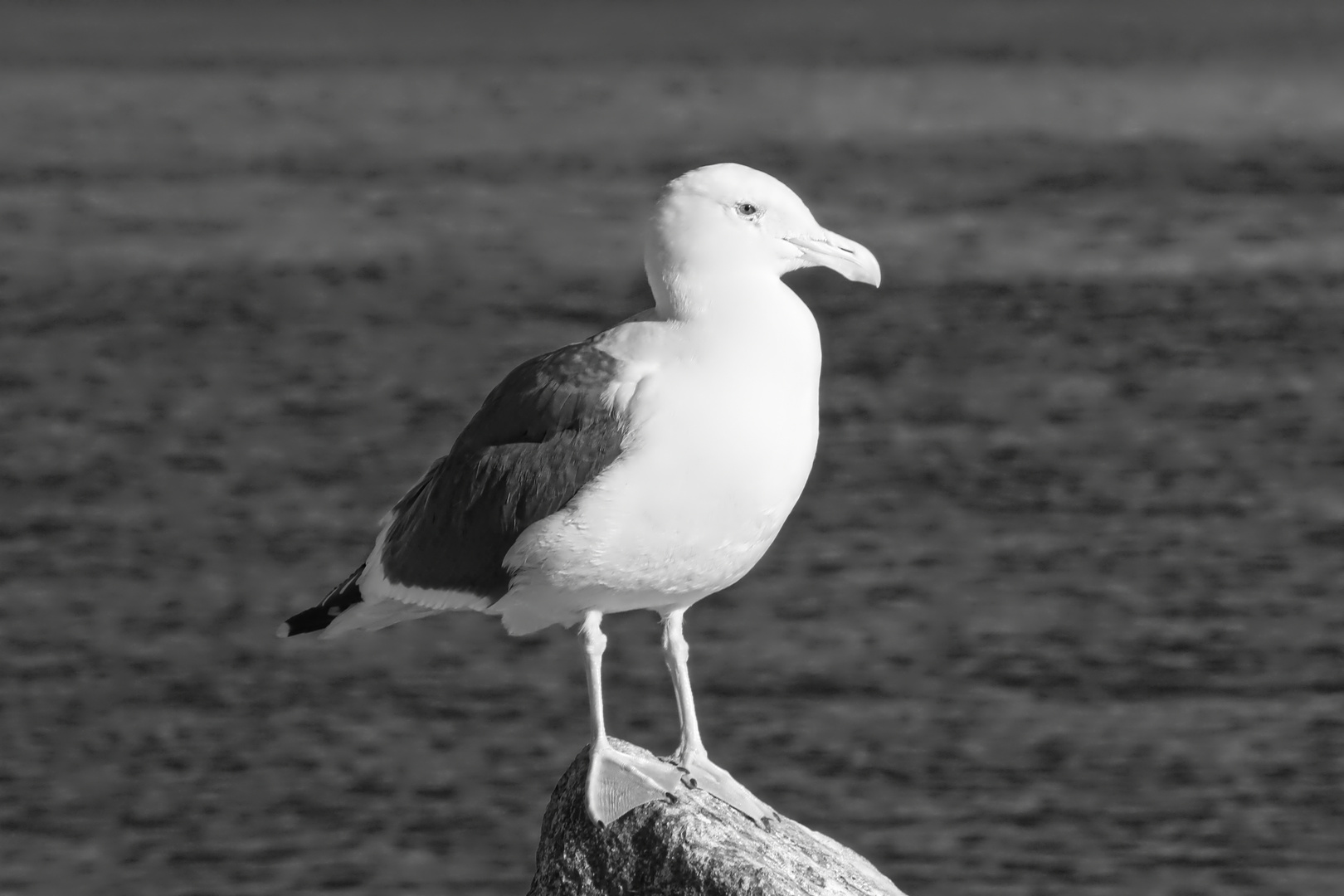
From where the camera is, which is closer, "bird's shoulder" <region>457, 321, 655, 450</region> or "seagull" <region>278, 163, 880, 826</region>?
"seagull" <region>278, 163, 880, 826</region>

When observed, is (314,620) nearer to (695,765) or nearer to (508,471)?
(508,471)

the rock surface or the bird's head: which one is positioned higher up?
the bird's head

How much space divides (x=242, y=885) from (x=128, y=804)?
4.30ft

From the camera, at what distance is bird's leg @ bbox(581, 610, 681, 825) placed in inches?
310

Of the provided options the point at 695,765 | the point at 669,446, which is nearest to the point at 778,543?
the point at 695,765

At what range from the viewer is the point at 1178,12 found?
39938 millimetres

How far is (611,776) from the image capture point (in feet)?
26.0

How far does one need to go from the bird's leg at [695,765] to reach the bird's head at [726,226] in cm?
144

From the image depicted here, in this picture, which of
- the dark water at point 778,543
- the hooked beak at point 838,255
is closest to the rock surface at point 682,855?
the hooked beak at point 838,255

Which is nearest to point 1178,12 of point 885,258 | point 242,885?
point 885,258

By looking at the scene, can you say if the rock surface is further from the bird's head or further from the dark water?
the dark water

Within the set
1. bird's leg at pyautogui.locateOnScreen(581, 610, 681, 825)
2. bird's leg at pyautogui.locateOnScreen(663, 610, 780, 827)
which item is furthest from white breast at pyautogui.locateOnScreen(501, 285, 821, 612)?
bird's leg at pyautogui.locateOnScreen(663, 610, 780, 827)

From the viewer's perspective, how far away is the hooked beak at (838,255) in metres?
7.85

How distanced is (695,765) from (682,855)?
0.46 metres
